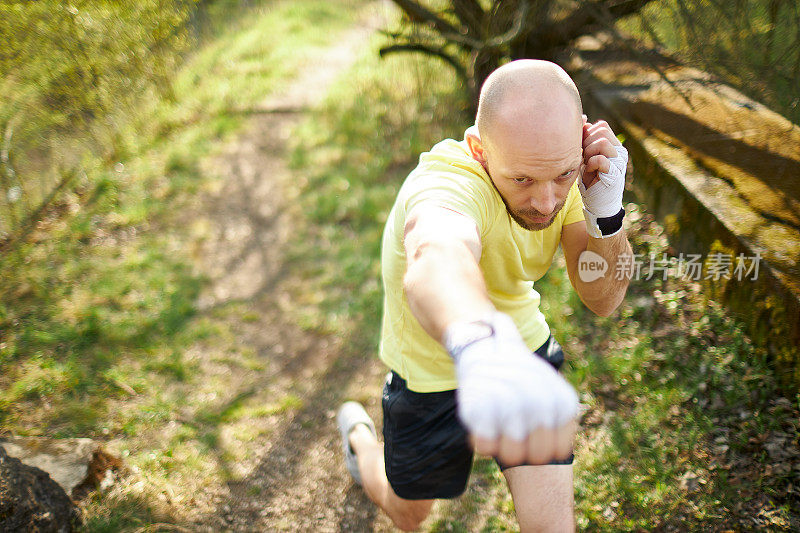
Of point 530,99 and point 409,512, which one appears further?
point 409,512

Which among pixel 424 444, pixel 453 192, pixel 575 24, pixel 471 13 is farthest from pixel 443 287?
pixel 471 13

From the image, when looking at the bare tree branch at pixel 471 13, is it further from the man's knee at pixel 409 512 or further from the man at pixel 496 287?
the man's knee at pixel 409 512

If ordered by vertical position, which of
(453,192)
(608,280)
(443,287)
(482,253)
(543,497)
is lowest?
(543,497)

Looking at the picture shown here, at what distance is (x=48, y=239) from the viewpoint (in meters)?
3.85

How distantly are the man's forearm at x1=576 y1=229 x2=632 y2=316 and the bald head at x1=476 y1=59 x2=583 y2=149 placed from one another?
448mm

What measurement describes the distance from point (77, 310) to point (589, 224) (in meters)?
2.97

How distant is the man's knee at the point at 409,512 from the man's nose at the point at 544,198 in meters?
1.19

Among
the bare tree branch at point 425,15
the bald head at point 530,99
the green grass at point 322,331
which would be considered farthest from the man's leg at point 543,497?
the bare tree branch at point 425,15

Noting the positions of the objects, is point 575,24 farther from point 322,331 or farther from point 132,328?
point 132,328

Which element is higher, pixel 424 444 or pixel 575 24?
pixel 575 24

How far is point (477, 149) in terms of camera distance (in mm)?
1710

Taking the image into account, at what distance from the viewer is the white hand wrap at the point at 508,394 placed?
3.26 ft

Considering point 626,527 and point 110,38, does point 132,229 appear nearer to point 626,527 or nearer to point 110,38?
point 110,38

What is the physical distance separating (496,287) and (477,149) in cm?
44
